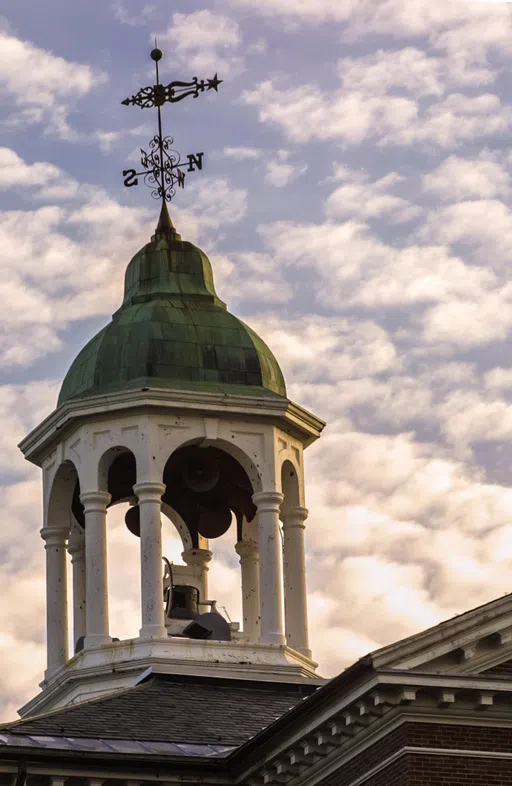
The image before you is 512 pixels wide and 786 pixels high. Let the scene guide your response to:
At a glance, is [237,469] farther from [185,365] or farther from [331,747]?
[331,747]

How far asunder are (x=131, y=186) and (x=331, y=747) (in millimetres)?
16726

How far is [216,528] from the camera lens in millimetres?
44594

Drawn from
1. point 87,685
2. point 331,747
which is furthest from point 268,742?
point 87,685

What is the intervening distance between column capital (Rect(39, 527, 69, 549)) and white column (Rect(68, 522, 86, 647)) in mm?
919

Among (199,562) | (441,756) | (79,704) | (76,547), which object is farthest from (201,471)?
(441,756)

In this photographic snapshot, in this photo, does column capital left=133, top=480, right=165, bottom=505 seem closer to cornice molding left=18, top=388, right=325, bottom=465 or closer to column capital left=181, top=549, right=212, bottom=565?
cornice molding left=18, top=388, right=325, bottom=465

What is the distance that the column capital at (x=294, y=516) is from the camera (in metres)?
43.3

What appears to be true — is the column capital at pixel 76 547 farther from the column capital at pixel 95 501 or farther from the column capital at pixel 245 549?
the column capital at pixel 95 501

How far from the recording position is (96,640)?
40.5 m

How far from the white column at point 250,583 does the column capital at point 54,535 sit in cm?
348

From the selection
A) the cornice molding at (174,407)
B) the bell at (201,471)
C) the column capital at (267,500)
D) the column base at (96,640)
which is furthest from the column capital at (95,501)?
the column capital at (267,500)

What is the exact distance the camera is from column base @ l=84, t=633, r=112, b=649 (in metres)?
40.5

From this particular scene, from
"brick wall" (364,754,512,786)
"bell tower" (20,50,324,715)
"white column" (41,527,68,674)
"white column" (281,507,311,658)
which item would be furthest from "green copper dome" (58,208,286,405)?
"brick wall" (364,754,512,786)

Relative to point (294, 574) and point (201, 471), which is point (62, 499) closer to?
point (201, 471)
